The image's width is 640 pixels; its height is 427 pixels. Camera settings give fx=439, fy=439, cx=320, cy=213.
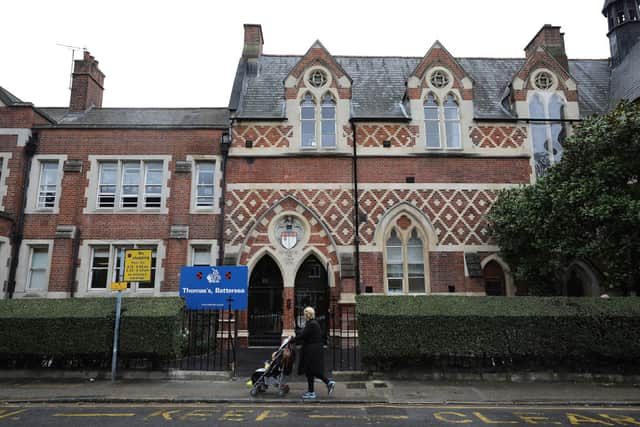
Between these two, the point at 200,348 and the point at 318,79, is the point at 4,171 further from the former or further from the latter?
the point at 318,79

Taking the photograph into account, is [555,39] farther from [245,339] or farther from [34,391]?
[34,391]

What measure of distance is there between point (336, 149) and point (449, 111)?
5.00 metres

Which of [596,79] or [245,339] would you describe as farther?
[596,79]

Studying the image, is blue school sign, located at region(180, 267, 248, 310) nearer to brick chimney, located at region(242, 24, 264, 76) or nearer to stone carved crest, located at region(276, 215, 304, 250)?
stone carved crest, located at region(276, 215, 304, 250)

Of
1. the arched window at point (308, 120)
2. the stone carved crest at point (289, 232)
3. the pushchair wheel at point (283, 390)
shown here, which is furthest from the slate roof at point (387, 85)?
the pushchair wheel at point (283, 390)

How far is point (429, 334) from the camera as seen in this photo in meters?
10.3

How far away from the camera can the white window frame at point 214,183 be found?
16.5 metres

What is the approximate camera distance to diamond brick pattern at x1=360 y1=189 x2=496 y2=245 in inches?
649

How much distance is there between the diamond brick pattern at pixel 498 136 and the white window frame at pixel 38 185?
16088 millimetres

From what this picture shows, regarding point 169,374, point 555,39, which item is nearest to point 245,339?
point 169,374

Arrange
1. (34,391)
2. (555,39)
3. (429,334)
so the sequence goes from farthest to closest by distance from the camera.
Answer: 1. (555,39)
2. (429,334)
3. (34,391)

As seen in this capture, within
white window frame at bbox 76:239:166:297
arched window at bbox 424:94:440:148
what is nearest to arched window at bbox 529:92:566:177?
arched window at bbox 424:94:440:148

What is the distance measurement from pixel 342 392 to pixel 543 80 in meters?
15.6

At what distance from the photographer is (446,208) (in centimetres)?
1670
